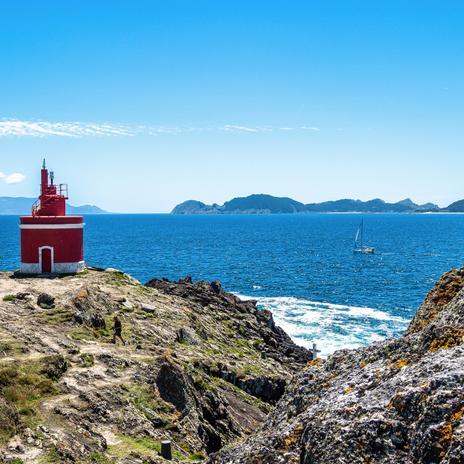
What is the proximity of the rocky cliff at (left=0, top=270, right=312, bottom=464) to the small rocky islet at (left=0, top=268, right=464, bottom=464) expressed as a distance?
0.22 feet

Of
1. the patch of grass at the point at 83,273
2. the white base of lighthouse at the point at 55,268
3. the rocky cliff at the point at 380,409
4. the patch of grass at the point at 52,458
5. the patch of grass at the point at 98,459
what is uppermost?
the rocky cliff at the point at 380,409

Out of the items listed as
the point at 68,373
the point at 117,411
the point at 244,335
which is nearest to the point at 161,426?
the point at 117,411

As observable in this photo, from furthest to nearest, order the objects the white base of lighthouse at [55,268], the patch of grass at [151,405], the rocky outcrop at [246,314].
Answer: the white base of lighthouse at [55,268] → the rocky outcrop at [246,314] → the patch of grass at [151,405]

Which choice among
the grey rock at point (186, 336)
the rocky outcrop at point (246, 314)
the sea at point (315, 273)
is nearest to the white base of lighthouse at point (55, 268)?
the rocky outcrop at point (246, 314)

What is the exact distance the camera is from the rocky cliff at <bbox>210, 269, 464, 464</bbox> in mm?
4805

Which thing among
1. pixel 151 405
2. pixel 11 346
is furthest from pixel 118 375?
pixel 11 346

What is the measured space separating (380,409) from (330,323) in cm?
5334

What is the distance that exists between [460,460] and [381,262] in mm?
111917

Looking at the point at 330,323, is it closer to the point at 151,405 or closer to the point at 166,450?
the point at 151,405

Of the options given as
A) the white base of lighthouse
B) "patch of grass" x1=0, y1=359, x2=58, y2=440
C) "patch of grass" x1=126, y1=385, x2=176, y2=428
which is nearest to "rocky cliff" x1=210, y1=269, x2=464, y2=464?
"patch of grass" x1=0, y1=359, x2=58, y2=440

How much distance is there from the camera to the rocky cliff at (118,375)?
17344mm

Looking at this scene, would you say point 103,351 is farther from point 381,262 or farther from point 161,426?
point 381,262

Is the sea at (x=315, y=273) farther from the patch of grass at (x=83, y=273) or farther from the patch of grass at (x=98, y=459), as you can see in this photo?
the patch of grass at (x=98, y=459)

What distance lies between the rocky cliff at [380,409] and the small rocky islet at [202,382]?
15 mm
